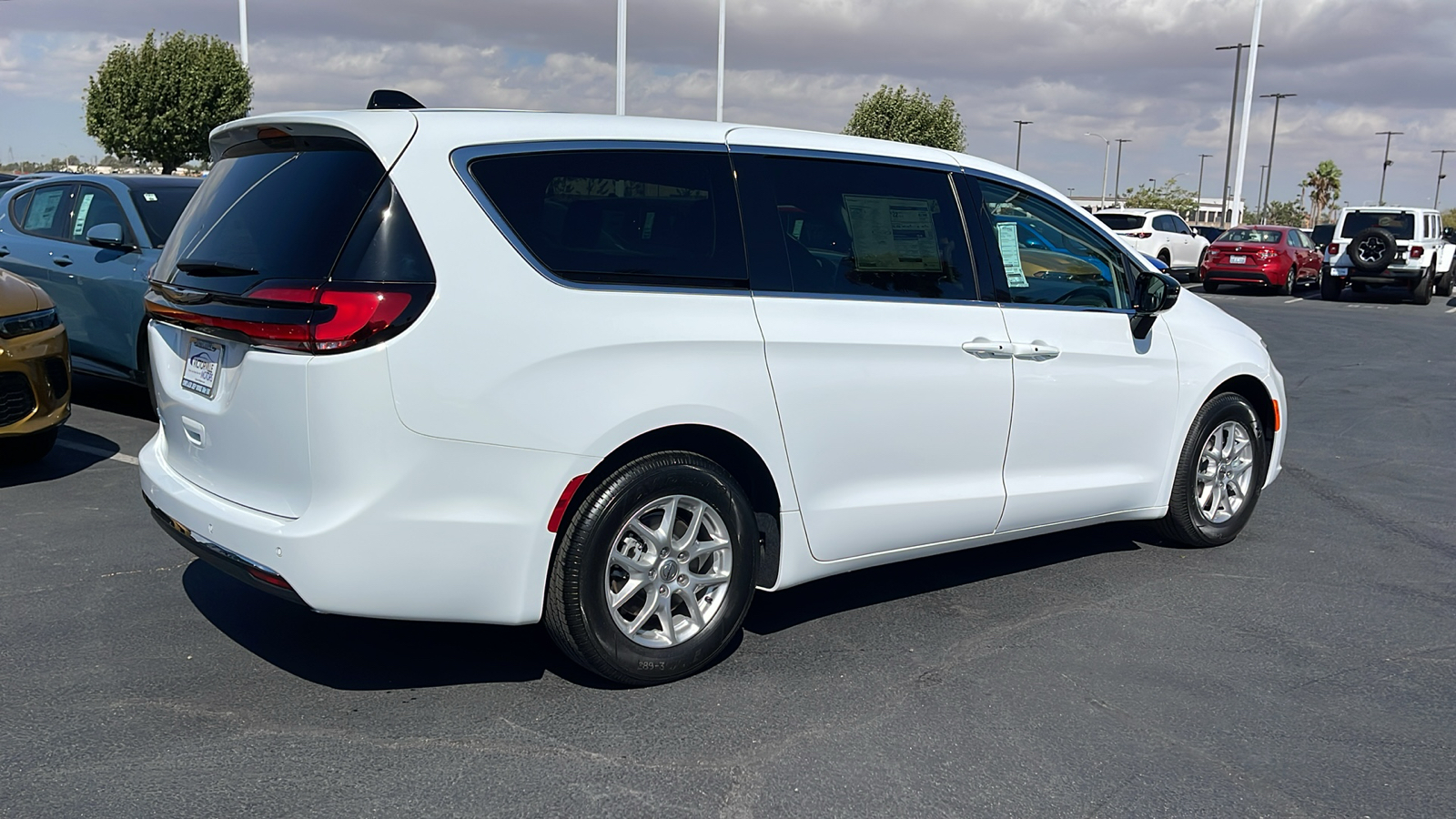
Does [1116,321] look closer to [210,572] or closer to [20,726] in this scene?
[210,572]

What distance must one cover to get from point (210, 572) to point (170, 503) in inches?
44.7

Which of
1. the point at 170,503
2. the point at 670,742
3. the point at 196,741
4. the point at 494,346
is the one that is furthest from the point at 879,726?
the point at 170,503

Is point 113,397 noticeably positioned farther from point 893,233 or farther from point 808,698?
point 808,698

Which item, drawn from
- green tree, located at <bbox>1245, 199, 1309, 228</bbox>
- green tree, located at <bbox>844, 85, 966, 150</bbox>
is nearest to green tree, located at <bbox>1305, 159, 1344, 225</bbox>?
green tree, located at <bbox>1245, 199, 1309, 228</bbox>

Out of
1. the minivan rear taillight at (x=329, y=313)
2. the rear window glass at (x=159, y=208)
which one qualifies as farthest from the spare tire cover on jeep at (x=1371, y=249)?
the minivan rear taillight at (x=329, y=313)

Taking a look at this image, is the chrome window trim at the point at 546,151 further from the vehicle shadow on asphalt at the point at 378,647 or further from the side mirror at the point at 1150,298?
the side mirror at the point at 1150,298

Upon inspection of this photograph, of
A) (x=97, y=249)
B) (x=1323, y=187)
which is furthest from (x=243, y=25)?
(x=1323, y=187)

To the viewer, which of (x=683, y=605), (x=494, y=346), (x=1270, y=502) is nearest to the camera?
(x=494, y=346)

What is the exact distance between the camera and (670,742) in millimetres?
3490

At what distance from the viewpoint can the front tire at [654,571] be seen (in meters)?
3.62

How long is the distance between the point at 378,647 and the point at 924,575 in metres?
2.32

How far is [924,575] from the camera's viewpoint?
520 centimetres

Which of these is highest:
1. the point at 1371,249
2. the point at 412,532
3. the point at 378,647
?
the point at 1371,249

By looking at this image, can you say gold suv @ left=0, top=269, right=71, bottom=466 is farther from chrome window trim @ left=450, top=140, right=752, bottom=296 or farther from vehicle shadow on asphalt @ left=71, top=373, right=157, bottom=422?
chrome window trim @ left=450, top=140, right=752, bottom=296
